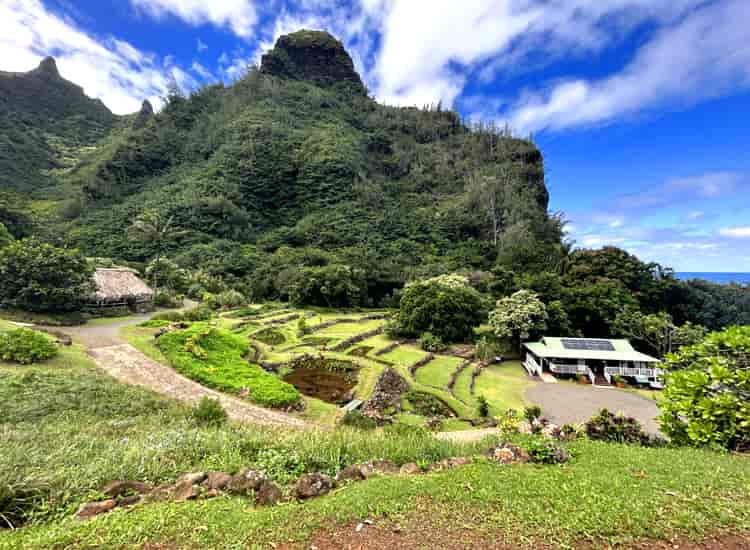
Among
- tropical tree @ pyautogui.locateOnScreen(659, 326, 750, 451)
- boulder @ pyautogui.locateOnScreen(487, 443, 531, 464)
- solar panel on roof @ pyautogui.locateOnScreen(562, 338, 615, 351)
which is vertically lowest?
boulder @ pyautogui.locateOnScreen(487, 443, 531, 464)

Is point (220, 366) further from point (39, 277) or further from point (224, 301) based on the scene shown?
point (224, 301)

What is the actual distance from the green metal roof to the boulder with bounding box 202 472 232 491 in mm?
20624

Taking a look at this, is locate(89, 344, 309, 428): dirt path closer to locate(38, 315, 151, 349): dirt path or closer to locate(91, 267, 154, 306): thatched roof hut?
locate(38, 315, 151, 349): dirt path

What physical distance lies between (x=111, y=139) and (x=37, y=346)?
106 meters

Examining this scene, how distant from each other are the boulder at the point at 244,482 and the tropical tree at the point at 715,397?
8.85 metres

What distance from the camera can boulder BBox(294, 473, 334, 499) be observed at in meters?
4.71

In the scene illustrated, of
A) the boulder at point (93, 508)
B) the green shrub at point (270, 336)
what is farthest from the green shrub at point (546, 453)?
the green shrub at point (270, 336)

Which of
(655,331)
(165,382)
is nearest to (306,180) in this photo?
(165,382)

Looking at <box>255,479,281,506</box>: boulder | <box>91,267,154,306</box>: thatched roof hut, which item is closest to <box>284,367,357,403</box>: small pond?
<box>255,479,281,506</box>: boulder

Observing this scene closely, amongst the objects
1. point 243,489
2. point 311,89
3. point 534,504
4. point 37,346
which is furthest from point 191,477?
point 311,89

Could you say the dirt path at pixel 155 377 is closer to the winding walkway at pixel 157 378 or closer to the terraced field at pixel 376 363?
the winding walkway at pixel 157 378

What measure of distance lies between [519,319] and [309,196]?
5666cm

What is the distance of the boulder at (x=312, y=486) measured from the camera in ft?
15.5

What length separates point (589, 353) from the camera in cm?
2038
